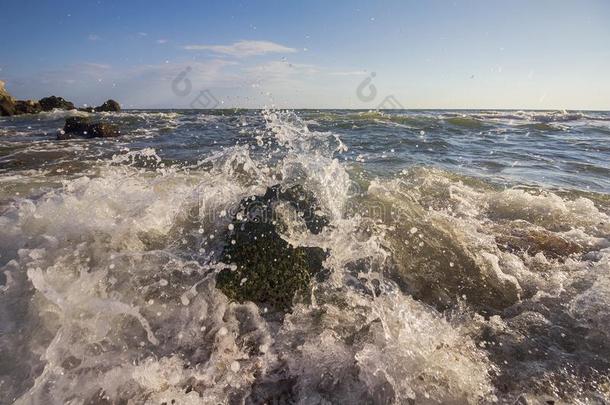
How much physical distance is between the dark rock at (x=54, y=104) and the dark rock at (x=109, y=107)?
2448 millimetres

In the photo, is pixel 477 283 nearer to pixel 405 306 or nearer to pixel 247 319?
pixel 405 306

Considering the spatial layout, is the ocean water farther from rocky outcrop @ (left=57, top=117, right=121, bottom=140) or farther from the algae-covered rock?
rocky outcrop @ (left=57, top=117, right=121, bottom=140)

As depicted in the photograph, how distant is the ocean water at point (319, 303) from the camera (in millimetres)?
2371

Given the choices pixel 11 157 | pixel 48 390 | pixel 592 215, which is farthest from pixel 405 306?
pixel 11 157

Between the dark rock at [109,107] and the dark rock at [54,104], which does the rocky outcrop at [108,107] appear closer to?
the dark rock at [109,107]

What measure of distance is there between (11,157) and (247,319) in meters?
8.99

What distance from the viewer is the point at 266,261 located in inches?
132

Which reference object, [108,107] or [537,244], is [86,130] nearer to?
[537,244]

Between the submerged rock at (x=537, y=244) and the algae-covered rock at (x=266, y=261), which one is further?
the submerged rock at (x=537, y=244)

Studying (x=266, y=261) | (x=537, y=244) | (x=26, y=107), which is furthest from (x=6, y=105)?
(x=537, y=244)

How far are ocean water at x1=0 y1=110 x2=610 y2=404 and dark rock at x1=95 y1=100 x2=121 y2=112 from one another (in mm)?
35427

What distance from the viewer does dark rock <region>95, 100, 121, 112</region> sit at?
121 ft

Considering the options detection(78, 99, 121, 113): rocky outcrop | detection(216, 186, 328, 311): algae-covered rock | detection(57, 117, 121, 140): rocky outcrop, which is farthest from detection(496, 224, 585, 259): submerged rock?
detection(78, 99, 121, 113): rocky outcrop

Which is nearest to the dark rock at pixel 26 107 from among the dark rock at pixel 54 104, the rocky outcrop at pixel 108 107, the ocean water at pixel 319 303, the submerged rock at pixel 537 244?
the dark rock at pixel 54 104
